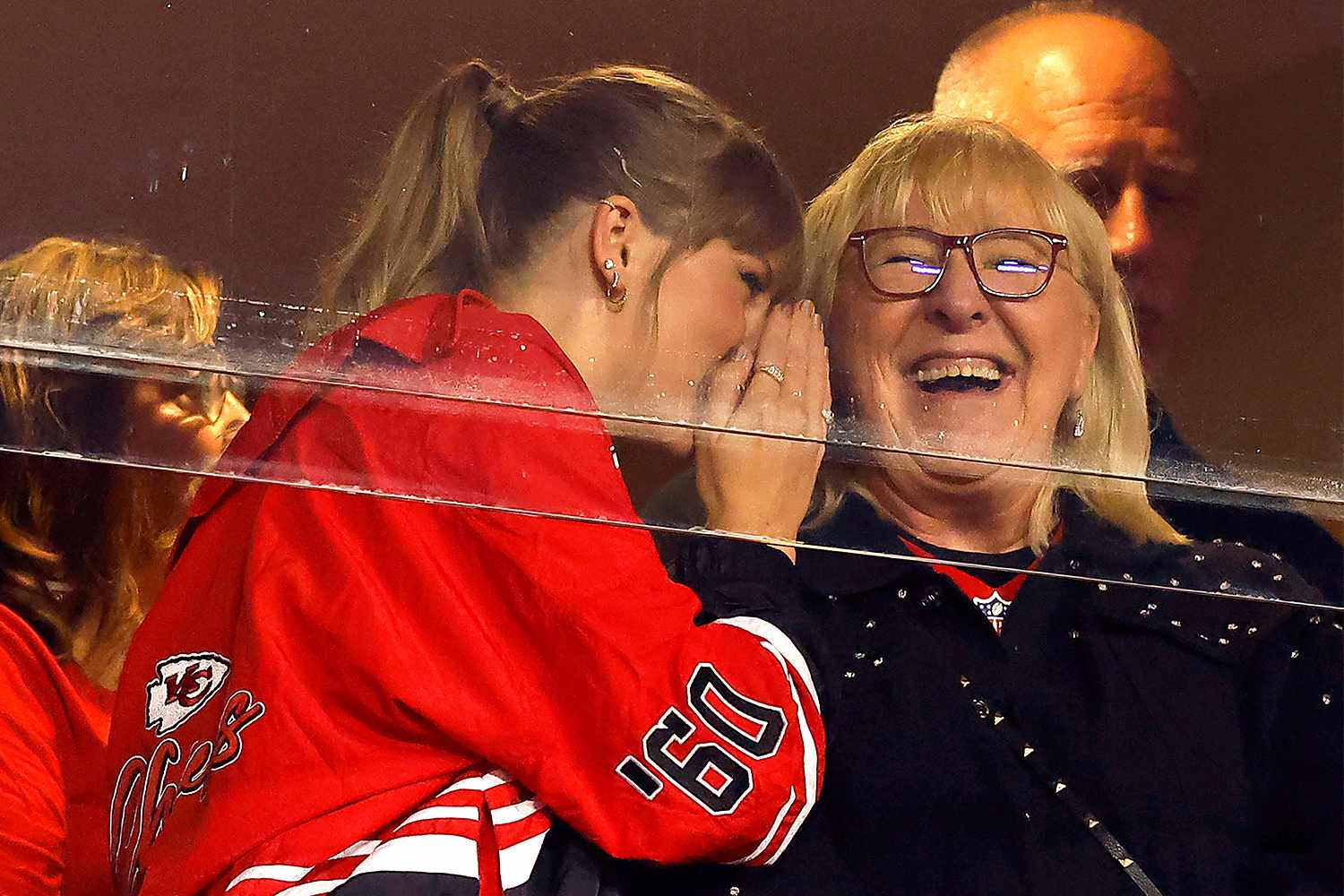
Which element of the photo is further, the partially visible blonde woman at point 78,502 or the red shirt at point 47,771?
the red shirt at point 47,771

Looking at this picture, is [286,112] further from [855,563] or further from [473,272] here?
[855,563]

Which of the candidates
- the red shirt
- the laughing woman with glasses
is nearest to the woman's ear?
the laughing woman with glasses

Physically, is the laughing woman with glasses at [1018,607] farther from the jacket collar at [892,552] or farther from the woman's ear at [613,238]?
the woman's ear at [613,238]

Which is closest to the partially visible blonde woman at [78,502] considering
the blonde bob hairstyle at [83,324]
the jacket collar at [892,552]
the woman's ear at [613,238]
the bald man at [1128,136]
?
the blonde bob hairstyle at [83,324]

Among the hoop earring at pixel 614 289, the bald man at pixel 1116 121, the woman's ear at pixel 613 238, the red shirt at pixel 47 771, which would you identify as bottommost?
the red shirt at pixel 47 771

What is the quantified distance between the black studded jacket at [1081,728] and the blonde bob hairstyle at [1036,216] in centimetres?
3

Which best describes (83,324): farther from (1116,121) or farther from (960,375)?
(1116,121)

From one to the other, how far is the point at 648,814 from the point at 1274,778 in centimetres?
47

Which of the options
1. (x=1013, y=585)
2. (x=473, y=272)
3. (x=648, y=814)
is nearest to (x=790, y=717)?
(x=648, y=814)

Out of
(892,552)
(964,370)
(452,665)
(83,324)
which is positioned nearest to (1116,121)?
(964,370)

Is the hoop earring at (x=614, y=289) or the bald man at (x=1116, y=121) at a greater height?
the bald man at (x=1116, y=121)

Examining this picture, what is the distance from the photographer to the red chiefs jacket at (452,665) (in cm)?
97

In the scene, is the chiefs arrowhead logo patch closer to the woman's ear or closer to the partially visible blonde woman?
the partially visible blonde woman

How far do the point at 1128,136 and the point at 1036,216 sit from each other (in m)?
A: 0.09
